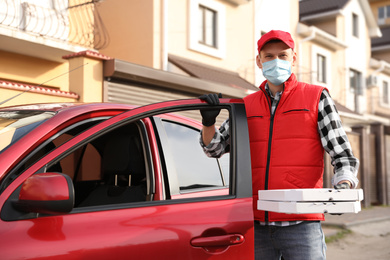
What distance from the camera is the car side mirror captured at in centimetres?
212

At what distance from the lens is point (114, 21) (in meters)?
13.5

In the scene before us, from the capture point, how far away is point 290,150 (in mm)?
2623

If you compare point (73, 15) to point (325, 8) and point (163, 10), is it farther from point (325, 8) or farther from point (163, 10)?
point (325, 8)

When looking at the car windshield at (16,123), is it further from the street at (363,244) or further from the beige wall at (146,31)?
the beige wall at (146,31)

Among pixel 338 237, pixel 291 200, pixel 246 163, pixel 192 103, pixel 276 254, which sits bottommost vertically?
pixel 338 237

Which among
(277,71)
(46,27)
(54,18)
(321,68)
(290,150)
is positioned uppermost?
(321,68)

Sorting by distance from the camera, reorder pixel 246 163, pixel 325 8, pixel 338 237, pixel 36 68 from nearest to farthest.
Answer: pixel 246 163 < pixel 338 237 < pixel 36 68 < pixel 325 8

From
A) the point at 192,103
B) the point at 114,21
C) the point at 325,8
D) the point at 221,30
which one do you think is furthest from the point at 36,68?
the point at 325,8

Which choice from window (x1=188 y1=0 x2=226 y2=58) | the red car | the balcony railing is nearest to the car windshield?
the red car

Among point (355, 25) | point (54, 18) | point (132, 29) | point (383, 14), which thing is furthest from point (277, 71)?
point (383, 14)

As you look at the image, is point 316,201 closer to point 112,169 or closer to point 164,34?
point 112,169

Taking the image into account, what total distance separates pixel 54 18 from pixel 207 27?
544 centimetres

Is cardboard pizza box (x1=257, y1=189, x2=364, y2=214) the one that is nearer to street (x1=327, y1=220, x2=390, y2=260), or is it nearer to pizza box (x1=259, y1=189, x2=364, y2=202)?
pizza box (x1=259, y1=189, x2=364, y2=202)

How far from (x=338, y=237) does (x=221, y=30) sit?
777 centimetres
